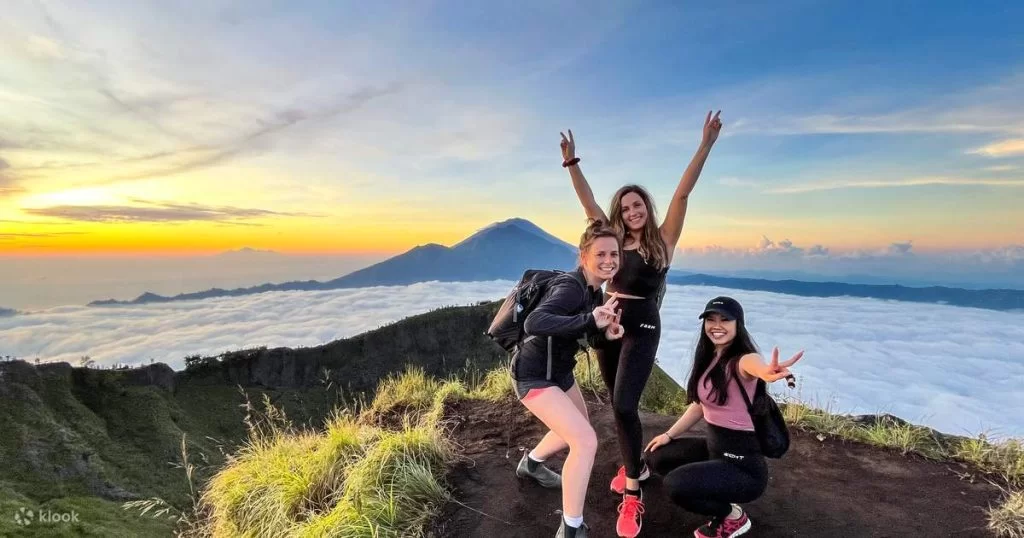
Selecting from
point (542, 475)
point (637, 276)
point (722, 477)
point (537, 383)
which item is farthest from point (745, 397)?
point (542, 475)

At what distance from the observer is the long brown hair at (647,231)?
392 cm

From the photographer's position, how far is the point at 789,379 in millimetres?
3436

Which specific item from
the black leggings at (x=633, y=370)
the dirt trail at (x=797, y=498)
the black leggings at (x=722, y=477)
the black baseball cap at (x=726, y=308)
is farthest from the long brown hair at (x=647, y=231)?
the dirt trail at (x=797, y=498)

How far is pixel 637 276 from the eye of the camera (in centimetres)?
392

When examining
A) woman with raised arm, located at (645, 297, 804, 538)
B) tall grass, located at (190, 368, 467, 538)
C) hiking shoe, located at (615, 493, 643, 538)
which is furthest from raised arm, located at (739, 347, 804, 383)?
tall grass, located at (190, 368, 467, 538)

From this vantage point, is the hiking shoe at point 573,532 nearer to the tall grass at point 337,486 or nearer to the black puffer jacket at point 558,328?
the black puffer jacket at point 558,328

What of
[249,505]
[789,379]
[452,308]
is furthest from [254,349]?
[789,379]

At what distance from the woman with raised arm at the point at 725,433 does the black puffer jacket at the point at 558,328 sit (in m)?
0.91

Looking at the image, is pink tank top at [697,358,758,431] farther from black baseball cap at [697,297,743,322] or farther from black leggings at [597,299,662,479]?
black leggings at [597,299,662,479]

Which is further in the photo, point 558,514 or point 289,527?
point 289,527

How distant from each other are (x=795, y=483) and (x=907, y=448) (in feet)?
6.06

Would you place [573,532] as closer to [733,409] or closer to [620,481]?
[620,481]

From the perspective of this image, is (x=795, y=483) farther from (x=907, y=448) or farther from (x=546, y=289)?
→ (x=546, y=289)

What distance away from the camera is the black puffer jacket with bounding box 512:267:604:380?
10.5ft
